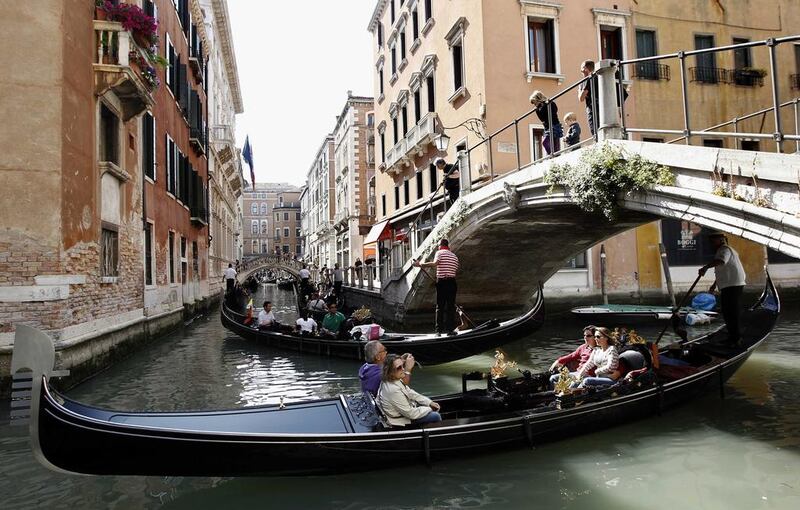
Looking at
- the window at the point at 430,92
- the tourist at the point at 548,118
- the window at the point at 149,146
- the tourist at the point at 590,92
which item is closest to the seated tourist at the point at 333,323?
the window at the point at 149,146

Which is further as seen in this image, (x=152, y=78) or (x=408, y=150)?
(x=408, y=150)

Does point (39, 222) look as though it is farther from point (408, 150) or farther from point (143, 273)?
point (408, 150)

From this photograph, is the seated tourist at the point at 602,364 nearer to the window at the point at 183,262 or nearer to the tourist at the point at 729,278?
the tourist at the point at 729,278

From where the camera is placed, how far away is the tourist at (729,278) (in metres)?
5.00

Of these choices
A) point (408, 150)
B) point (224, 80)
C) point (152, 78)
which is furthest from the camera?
point (224, 80)

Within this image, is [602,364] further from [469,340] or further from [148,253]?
[148,253]

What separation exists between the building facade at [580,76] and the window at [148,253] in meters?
4.31

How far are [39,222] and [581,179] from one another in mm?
4905

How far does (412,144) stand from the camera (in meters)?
14.0

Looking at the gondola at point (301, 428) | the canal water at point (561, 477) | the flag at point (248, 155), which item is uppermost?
the flag at point (248, 155)

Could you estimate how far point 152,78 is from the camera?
6.96m

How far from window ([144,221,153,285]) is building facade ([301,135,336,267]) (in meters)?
20.6

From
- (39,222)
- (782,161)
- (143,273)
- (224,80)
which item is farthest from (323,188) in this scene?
(782,161)

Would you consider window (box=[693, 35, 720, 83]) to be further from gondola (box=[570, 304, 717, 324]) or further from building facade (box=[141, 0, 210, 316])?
building facade (box=[141, 0, 210, 316])
